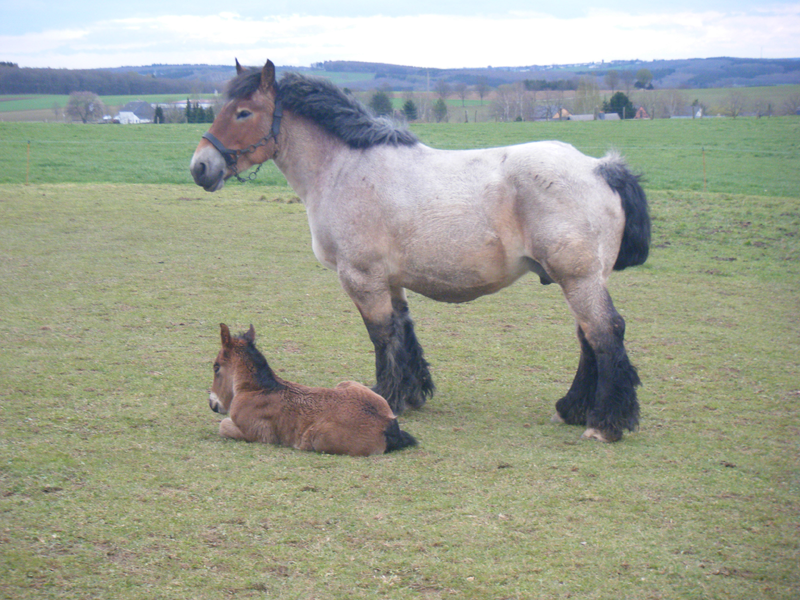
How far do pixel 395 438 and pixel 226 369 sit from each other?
133 centimetres

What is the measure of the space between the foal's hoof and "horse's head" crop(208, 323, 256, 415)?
8.11 ft

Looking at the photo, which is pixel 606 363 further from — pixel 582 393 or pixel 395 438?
pixel 395 438

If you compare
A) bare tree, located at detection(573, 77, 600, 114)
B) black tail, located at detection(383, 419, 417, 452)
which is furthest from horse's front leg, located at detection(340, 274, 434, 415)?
bare tree, located at detection(573, 77, 600, 114)

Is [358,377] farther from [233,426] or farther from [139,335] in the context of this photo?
[139,335]

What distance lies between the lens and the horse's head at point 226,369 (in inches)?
185

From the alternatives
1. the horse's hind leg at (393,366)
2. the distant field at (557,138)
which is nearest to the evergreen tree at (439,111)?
the distant field at (557,138)

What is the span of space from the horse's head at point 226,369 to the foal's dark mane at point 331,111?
1.79m

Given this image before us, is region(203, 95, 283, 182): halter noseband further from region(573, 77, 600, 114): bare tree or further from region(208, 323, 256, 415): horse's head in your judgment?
region(573, 77, 600, 114): bare tree

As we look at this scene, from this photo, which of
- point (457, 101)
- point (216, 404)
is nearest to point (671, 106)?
point (457, 101)

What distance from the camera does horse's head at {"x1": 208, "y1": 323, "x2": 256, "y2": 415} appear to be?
15.4 ft

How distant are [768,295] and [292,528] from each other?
8.74m

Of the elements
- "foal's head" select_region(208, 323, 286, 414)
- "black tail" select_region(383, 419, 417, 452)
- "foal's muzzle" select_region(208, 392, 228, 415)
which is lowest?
"black tail" select_region(383, 419, 417, 452)

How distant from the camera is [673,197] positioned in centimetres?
1586

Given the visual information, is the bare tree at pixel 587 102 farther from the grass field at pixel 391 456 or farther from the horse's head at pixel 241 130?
the horse's head at pixel 241 130
